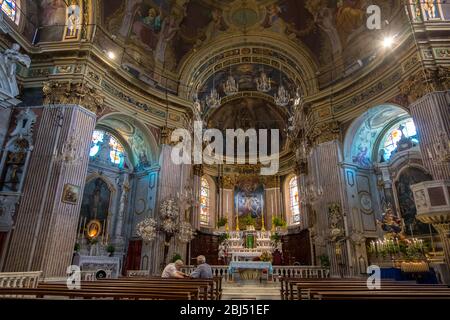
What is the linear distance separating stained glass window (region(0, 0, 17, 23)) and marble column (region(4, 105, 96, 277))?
11.2 feet

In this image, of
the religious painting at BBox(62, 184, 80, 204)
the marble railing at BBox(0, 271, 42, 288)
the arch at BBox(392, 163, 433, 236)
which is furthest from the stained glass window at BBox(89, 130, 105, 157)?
the arch at BBox(392, 163, 433, 236)

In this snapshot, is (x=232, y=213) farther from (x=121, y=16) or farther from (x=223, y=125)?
(x=121, y=16)

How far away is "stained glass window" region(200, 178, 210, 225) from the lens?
18.9m

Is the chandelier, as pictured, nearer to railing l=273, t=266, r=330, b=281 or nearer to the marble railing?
the marble railing

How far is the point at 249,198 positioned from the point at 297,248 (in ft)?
16.9

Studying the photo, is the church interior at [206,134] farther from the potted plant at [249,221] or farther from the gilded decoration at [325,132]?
the potted plant at [249,221]

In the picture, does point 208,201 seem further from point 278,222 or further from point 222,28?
point 222,28

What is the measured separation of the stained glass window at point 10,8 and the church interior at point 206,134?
7 cm

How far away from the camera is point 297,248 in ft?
55.4

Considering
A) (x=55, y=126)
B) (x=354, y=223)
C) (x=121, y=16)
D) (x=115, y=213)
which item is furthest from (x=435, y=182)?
(x=121, y=16)

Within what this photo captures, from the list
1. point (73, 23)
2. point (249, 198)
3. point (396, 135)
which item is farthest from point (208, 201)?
point (73, 23)

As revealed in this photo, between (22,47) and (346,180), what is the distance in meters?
13.5

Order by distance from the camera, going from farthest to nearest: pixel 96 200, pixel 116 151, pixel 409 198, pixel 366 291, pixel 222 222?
pixel 222 222 < pixel 116 151 < pixel 96 200 < pixel 409 198 < pixel 366 291

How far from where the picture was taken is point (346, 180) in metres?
12.0
